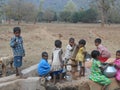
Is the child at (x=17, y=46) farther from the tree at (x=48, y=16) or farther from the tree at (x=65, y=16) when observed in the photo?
the tree at (x=48, y=16)

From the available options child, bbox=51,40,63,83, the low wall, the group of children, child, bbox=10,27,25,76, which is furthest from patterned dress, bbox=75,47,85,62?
child, bbox=10,27,25,76

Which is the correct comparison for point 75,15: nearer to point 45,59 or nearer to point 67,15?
point 67,15

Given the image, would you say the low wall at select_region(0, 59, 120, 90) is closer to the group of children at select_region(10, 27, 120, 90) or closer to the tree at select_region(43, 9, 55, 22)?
the group of children at select_region(10, 27, 120, 90)

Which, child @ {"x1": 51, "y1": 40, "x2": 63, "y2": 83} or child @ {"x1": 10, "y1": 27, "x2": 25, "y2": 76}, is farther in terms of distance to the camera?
child @ {"x1": 10, "y1": 27, "x2": 25, "y2": 76}

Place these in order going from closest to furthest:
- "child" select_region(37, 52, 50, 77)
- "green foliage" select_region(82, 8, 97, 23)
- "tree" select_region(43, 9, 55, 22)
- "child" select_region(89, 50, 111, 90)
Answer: "child" select_region(89, 50, 111, 90) < "child" select_region(37, 52, 50, 77) < "green foliage" select_region(82, 8, 97, 23) < "tree" select_region(43, 9, 55, 22)

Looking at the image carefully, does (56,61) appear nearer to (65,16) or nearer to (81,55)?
(81,55)

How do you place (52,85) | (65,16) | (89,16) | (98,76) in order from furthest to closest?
(65,16), (89,16), (52,85), (98,76)

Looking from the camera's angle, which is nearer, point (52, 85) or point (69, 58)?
point (52, 85)

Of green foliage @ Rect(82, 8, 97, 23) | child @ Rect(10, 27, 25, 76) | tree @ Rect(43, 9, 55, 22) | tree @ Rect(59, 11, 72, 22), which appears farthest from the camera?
tree @ Rect(43, 9, 55, 22)

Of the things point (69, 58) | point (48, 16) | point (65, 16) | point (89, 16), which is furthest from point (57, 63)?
point (48, 16)

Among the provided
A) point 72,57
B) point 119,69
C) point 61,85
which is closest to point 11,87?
point 61,85

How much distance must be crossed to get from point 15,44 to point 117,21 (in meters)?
66.1

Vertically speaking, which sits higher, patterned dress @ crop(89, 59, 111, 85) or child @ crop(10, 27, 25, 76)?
child @ crop(10, 27, 25, 76)

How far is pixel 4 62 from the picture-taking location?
36.7 feet
